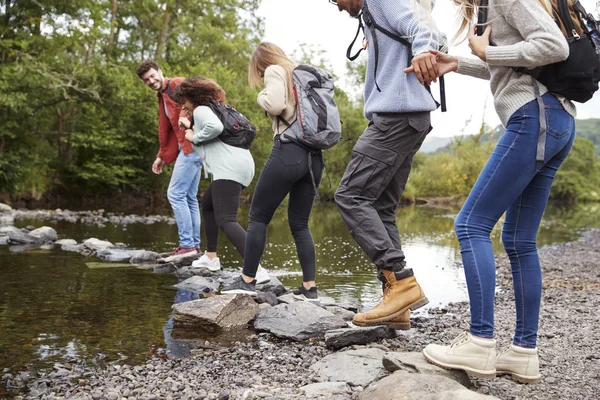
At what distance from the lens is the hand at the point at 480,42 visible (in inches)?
112

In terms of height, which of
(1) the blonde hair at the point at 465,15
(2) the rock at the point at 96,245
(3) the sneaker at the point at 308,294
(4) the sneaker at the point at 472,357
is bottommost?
(2) the rock at the point at 96,245

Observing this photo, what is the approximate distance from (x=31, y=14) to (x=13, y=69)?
8.92ft

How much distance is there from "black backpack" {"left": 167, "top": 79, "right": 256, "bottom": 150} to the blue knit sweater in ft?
8.15

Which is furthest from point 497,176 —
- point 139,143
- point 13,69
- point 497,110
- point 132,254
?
point 139,143

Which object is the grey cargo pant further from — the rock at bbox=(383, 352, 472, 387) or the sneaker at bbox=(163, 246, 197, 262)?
the sneaker at bbox=(163, 246, 197, 262)

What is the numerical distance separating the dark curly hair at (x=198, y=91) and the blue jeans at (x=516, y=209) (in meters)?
3.75

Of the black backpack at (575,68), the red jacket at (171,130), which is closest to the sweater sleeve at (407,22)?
the black backpack at (575,68)

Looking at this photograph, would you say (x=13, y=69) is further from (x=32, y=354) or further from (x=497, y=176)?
(x=497, y=176)

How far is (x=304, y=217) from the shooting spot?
202 inches

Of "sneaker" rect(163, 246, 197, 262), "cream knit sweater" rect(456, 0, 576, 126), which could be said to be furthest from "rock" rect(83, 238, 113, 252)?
"cream knit sweater" rect(456, 0, 576, 126)

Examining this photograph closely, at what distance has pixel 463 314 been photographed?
514cm


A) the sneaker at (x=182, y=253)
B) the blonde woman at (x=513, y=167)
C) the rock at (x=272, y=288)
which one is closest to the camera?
the blonde woman at (x=513, y=167)

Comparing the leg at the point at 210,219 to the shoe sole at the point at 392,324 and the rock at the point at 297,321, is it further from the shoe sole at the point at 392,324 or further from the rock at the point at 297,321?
the shoe sole at the point at 392,324

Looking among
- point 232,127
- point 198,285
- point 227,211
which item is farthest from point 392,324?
point 232,127
